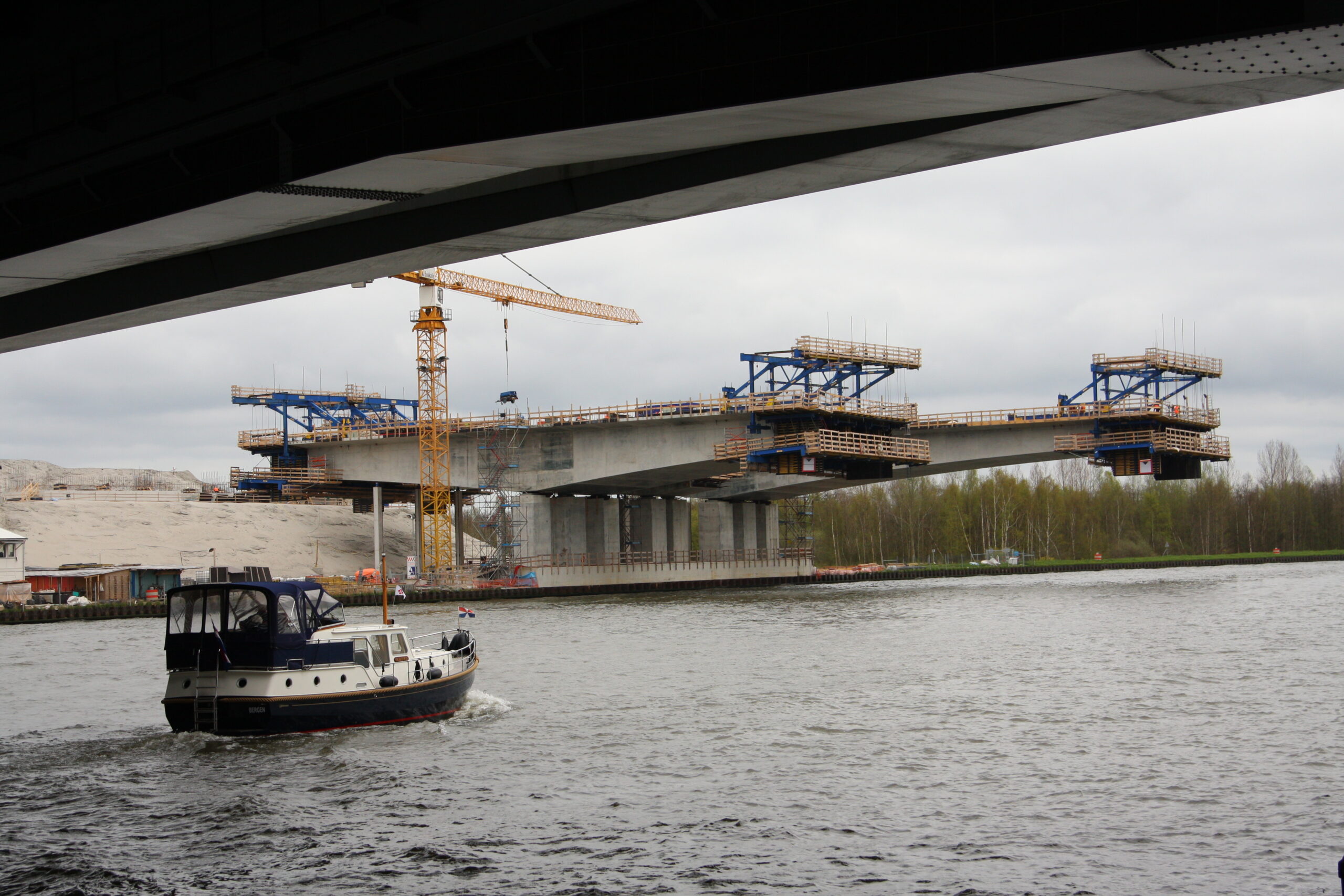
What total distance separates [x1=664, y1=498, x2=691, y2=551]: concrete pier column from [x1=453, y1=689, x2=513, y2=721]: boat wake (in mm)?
78570

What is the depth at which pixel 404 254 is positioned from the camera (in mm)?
19453

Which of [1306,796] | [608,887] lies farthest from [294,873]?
[1306,796]

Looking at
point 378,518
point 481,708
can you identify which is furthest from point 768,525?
point 481,708

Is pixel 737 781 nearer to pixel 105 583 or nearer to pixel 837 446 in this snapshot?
pixel 837 446

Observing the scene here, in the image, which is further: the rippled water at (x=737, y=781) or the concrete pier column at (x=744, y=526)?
the concrete pier column at (x=744, y=526)

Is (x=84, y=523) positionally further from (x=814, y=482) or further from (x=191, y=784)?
(x=191, y=784)

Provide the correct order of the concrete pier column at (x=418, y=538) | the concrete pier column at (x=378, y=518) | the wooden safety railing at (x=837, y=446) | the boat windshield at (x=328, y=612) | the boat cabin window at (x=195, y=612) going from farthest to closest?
1. the concrete pier column at (x=378, y=518)
2. the concrete pier column at (x=418, y=538)
3. the wooden safety railing at (x=837, y=446)
4. the boat windshield at (x=328, y=612)
5. the boat cabin window at (x=195, y=612)

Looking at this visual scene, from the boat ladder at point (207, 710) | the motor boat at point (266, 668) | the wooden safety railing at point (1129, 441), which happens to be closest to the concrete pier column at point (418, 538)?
the wooden safety railing at point (1129, 441)

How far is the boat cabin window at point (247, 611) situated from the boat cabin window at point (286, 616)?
340 millimetres

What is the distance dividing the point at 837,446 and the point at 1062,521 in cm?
7554

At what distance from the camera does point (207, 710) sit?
98.5 ft

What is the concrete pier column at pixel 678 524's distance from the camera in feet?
382

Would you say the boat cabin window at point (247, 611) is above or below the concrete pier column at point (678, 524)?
below

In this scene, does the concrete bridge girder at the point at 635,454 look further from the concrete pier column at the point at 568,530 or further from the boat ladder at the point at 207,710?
the boat ladder at the point at 207,710
